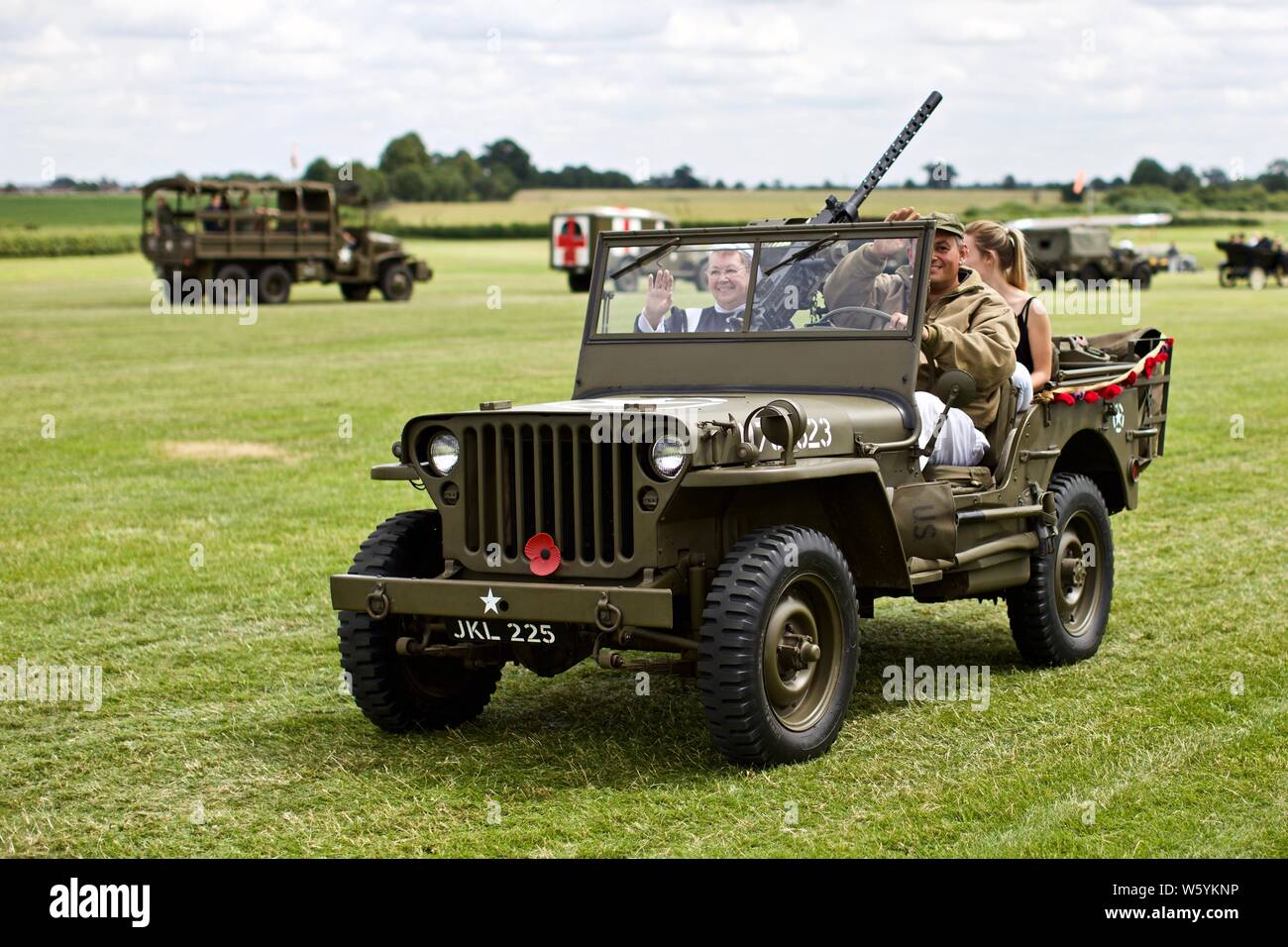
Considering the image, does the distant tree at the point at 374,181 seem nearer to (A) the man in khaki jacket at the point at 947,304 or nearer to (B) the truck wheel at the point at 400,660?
(A) the man in khaki jacket at the point at 947,304

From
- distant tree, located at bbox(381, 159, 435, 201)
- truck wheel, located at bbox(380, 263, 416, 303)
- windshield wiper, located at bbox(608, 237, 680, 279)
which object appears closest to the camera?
windshield wiper, located at bbox(608, 237, 680, 279)

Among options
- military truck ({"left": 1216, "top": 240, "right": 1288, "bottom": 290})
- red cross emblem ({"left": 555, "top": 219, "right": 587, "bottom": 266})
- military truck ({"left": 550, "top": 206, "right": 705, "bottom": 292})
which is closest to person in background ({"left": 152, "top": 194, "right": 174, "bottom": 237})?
military truck ({"left": 550, "top": 206, "right": 705, "bottom": 292})

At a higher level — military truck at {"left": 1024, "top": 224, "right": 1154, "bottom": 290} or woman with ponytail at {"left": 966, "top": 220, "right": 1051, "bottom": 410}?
woman with ponytail at {"left": 966, "top": 220, "right": 1051, "bottom": 410}

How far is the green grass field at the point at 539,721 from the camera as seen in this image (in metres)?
5.18

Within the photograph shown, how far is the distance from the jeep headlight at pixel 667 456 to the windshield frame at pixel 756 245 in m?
1.36

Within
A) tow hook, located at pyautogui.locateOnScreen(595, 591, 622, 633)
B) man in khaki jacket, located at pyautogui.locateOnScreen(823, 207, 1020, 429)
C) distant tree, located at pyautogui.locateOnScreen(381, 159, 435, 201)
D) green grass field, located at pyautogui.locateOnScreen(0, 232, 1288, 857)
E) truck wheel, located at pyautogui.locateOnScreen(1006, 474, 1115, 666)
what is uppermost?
distant tree, located at pyautogui.locateOnScreen(381, 159, 435, 201)

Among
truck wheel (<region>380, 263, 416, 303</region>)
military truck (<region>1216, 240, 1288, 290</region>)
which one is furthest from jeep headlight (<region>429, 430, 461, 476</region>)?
military truck (<region>1216, 240, 1288, 290</region>)

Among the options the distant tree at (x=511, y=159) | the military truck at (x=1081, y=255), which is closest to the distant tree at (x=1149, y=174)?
the distant tree at (x=511, y=159)

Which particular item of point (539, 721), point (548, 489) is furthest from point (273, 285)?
point (548, 489)

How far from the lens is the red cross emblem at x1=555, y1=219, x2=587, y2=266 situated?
49.7 m

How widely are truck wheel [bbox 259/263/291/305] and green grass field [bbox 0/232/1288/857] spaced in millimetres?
25122

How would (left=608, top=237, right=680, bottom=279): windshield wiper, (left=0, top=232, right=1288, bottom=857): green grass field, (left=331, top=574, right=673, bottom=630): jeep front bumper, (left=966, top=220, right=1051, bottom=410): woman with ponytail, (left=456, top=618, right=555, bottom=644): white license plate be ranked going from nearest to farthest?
1. (left=0, top=232, right=1288, bottom=857): green grass field
2. (left=331, top=574, right=673, bottom=630): jeep front bumper
3. (left=456, top=618, right=555, bottom=644): white license plate
4. (left=608, top=237, right=680, bottom=279): windshield wiper
5. (left=966, top=220, right=1051, bottom=410): woman with ponytail

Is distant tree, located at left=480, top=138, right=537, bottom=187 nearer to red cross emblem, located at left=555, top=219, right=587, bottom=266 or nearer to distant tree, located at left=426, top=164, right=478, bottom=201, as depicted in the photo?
distant tree, located at left=426, top=164, right=478, bottom=201

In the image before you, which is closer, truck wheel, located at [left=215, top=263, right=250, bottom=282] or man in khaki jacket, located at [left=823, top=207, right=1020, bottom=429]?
man in khaki jacket, located at [left=823, top=207, right=1020, bottom=429]
